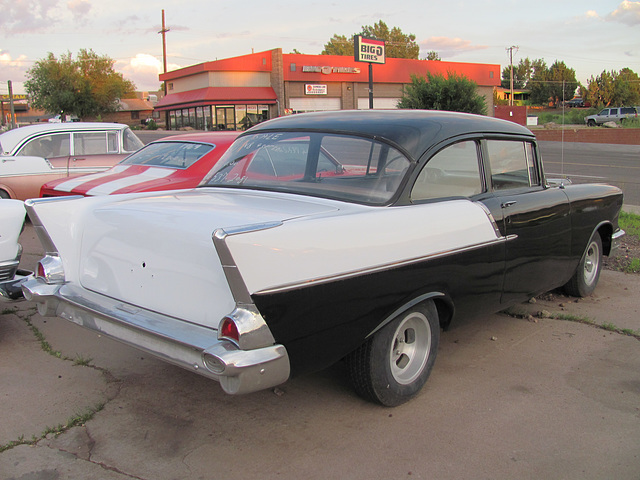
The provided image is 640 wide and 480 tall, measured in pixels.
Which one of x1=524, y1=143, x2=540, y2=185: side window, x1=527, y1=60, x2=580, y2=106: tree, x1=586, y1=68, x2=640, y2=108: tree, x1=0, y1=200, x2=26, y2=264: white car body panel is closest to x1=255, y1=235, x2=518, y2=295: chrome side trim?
x1=524, y1=143, x2=540, y2=185: side window

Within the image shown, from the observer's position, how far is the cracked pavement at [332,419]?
2.75 metres

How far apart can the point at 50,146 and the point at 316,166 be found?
7477 mm

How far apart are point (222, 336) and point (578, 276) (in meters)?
3.77

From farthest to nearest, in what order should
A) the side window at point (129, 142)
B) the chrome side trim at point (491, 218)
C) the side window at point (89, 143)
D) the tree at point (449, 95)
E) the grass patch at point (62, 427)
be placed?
the tree at point (449, 95), the side window at point (129, 142), the side window at point (89, 143), the chrome side trim at point (491, 218), the grass patch at point (62, 427)

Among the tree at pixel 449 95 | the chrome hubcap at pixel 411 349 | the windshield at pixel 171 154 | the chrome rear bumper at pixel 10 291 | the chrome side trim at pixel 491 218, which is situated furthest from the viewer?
the tree at pixel 449 95

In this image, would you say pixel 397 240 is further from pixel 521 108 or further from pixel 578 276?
pixel 521 108

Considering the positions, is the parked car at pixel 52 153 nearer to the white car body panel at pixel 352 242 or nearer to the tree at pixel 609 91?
the white car body panel at pixel 352 242

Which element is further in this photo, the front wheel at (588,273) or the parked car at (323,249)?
the front wheel at (588,273)

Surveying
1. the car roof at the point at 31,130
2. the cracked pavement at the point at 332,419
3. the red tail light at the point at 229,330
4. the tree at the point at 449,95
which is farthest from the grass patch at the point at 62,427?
the tree at the point at 449,95

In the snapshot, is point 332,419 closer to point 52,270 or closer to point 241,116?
point 52,270

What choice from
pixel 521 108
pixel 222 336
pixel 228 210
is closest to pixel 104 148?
pixel 228 210

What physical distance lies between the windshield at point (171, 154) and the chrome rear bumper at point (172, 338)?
12.8 feet

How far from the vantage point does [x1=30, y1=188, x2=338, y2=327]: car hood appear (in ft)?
8.98

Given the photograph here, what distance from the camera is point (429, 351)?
11.3 ft
